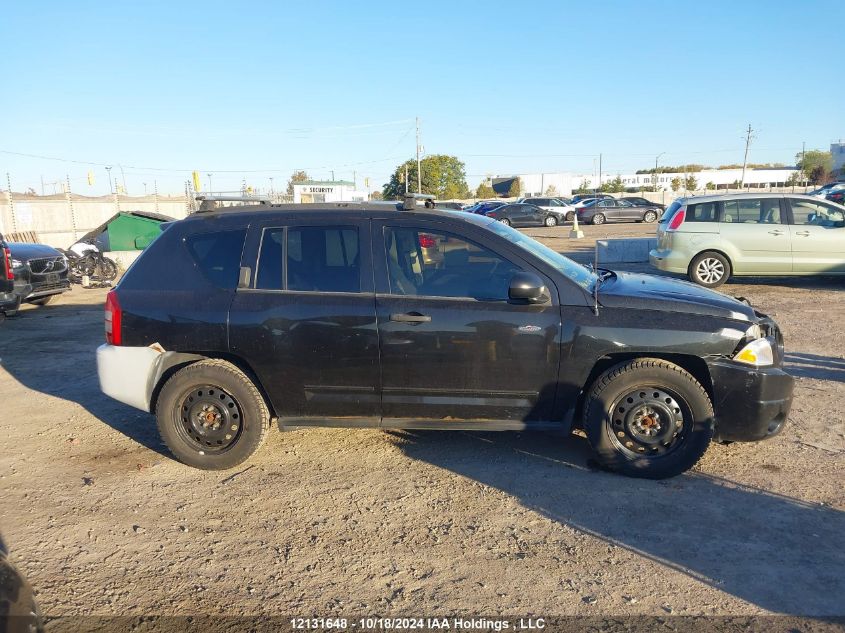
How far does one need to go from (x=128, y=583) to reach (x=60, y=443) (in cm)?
240

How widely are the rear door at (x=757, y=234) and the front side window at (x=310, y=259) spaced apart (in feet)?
29.6

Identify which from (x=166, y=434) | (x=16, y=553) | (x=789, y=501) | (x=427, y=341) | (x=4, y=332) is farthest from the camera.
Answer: (x=4, y=332)

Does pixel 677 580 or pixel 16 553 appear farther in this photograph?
pixel 16 553

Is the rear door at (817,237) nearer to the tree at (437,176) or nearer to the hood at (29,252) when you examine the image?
the hood at (29,252)

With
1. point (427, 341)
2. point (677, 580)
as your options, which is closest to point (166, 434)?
point (427, 341)

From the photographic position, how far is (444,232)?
4.44 meters

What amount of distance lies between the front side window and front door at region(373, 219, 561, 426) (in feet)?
0.73

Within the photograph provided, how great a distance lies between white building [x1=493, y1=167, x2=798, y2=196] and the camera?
97.1 meters

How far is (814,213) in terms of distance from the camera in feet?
36.3

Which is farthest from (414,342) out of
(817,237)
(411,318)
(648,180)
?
(648,180)

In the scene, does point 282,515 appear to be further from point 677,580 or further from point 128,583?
point 677,580

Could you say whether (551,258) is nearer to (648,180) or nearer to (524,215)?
(524,215)

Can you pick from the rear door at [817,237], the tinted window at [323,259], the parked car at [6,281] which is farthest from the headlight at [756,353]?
the parked car at [6,281]

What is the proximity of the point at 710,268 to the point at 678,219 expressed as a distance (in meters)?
1.04
